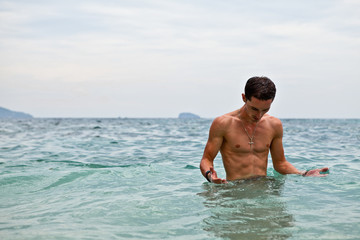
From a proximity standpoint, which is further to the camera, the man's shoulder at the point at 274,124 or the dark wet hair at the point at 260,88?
the man's shoulder at the point at 274,124

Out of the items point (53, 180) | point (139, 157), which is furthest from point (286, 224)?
point (139, 157)

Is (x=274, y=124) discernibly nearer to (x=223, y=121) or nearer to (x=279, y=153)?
(x=279, y=153)

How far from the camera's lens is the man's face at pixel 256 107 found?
4.54 m

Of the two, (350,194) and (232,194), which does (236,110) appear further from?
(350,194)

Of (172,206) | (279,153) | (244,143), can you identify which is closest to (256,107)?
(244,143)

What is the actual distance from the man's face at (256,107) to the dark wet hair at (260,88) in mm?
54

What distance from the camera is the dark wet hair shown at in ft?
14.6

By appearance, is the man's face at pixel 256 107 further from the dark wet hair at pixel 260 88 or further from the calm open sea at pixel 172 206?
the calm open sea at pixel 172 206

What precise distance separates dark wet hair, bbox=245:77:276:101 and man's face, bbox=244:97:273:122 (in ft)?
0.18

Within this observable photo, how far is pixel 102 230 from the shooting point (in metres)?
→ 3.68

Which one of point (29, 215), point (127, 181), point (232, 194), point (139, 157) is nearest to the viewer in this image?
point (29, 215)

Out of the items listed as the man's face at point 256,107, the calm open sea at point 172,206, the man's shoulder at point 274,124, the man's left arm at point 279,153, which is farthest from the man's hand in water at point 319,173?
the man's face at point 256,107

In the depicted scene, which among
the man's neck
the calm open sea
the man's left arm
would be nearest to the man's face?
the man's neck

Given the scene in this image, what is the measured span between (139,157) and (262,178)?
239 inches
